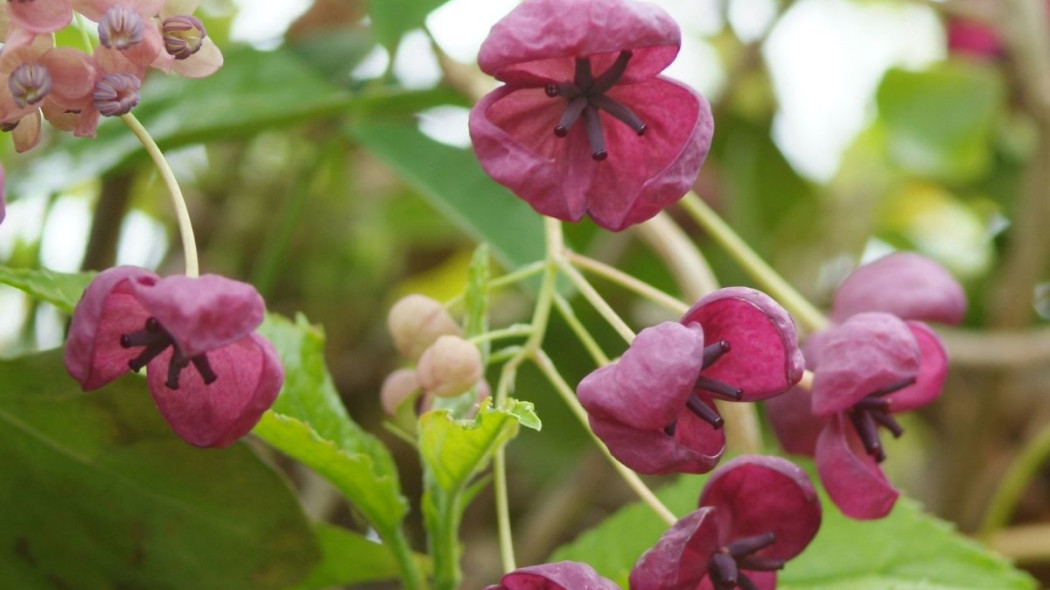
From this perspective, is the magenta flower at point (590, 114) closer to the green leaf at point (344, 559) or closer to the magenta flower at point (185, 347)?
the magenta flower at point (185, 347)

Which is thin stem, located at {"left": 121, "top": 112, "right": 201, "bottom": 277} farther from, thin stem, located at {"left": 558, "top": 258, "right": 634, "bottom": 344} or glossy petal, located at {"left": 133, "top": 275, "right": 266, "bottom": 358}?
thin stem, located at {"left": 558, "top": 258, "right": 634, "bottom": 344}

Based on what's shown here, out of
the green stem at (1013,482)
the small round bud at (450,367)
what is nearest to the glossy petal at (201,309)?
the small round bud at (450,367)

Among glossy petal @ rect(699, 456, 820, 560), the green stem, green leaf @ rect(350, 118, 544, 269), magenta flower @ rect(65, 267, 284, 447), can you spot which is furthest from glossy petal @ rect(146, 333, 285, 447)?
the green stem

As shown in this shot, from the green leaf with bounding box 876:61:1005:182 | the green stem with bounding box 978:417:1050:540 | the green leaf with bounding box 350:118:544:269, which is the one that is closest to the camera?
the green leaf with bounding box 350:118:544:269

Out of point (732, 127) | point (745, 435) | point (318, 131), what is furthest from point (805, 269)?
→ point (745, 435)

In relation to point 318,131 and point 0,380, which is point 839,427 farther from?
point 318,131

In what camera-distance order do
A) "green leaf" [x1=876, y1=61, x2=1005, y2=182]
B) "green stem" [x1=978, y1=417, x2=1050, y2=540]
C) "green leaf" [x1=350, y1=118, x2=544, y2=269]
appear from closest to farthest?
"green leaf" [x1=350, y1=118, x2=544, y2=269], "green stem" [x1=978, y1=417, x2=1050, y2=540], "green leaf" [x1=876, y1=61, x2=1005, y2=182]
